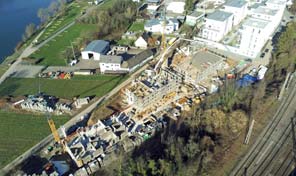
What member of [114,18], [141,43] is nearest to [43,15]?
[114,18]

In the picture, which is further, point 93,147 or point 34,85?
point 34,85

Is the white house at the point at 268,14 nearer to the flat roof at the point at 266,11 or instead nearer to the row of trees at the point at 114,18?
the flat roof at the point at 266,11

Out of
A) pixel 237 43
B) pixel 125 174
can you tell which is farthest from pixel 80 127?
pixel 237 43

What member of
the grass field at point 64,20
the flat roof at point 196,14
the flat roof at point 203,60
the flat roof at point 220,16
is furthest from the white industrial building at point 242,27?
the grass field at point 64,20

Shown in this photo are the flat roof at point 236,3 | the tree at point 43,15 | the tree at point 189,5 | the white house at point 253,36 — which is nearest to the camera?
the white house at point 253,36

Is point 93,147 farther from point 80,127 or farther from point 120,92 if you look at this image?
point 120,92
